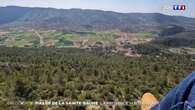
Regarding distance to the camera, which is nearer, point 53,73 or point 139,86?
point 139,86

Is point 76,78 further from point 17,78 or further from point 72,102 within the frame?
point 72,102

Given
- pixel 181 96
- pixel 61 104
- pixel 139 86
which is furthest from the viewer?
pixel 139 86

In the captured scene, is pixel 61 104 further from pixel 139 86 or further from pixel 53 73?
pixel 53 73

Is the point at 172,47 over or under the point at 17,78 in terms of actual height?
under

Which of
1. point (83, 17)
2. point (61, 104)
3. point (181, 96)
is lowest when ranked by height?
point (83, 17)

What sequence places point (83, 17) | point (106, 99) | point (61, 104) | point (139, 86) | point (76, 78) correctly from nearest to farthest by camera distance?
point (61, 104) → point (106, 99) → point (139, 86) → point (76, 78) → point (83, 17)

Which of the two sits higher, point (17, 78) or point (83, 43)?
point (17, 78)

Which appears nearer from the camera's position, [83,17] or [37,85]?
[37,85]

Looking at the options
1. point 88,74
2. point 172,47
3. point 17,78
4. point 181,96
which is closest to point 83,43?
point 172,47

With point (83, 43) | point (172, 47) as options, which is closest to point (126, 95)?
point (172, 47)
